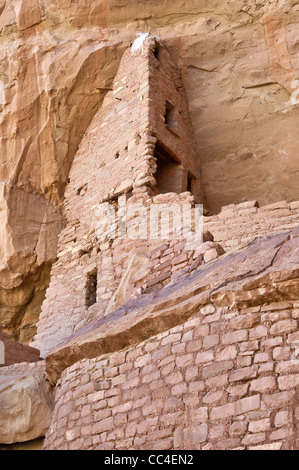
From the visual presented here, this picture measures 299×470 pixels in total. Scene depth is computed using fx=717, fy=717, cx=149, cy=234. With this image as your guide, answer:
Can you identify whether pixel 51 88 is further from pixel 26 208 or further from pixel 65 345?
pixel 65 345

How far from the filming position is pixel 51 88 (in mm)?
13273

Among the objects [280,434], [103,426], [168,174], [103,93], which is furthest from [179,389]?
[103,93]

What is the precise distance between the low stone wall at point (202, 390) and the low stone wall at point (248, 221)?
4.37 metres

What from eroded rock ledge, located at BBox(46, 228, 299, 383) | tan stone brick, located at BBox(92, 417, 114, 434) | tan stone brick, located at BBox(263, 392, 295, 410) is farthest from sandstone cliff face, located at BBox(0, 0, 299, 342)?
tan stone brick, located at BBox(263, 392, 295, 410)

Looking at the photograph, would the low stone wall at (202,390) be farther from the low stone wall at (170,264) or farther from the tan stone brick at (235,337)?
the low stone wall at (170,264)

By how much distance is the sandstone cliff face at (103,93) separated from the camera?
12859 millimetres

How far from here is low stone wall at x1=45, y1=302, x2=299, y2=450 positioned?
4543 mm

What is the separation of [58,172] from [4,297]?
2.52m

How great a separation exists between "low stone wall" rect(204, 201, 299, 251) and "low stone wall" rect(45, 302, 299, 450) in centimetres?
437

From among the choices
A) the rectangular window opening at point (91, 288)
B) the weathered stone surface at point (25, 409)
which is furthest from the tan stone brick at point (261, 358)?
the rectangular window opening at point (91, 288)

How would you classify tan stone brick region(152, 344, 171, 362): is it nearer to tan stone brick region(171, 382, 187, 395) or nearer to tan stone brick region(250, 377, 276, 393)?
tan stone brick region(171, 382, 187, 395)

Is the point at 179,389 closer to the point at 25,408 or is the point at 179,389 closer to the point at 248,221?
the point at 25,408
